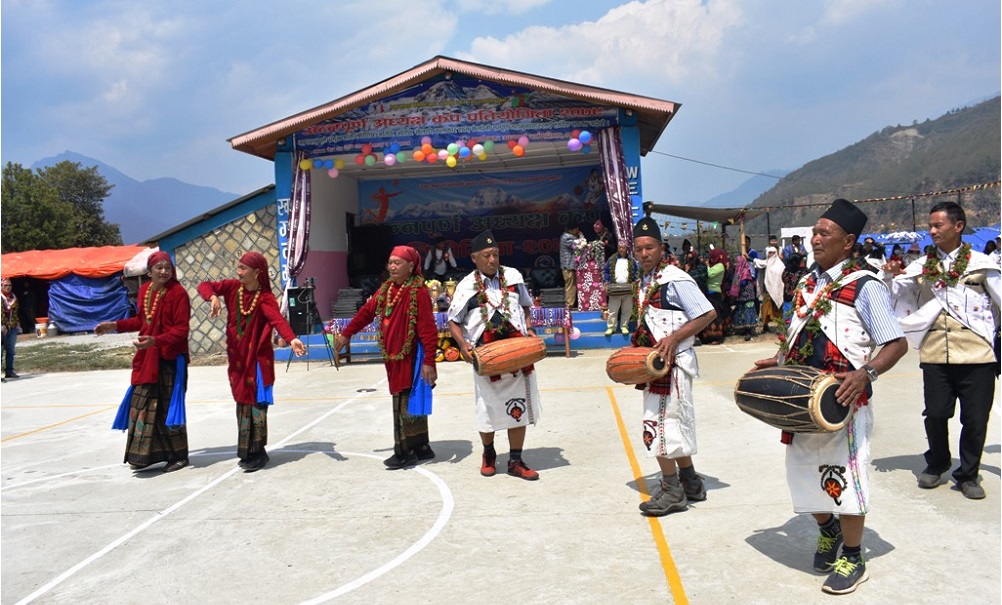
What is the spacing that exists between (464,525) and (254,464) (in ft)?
7.93

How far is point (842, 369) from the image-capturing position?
11.3ft

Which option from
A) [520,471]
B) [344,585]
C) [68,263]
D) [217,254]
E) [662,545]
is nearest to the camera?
[344,585]

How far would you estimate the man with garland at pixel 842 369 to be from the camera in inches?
131

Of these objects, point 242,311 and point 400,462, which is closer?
point 400,462

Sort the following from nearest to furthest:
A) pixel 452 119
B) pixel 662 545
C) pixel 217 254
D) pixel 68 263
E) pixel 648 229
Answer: pixel 662 545 < pixel 648 229 < pixel 452 119 < pixel 217 254 < pixel 68 263

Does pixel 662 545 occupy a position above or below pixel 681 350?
below

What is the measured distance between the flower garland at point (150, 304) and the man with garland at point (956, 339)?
5.84 meters

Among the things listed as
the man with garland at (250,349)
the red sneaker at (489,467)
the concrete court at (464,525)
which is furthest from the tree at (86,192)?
the red sneaker at (489,467)

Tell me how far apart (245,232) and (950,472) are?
1378cm

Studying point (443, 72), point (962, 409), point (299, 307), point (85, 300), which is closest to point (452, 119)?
point (443, 72)

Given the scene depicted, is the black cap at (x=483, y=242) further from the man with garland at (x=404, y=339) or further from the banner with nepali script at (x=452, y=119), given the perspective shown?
the banner with nepali script at (x=452, y=119)

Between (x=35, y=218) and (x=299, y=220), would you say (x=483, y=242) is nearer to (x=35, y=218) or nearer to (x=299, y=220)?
(x=299, y=220)

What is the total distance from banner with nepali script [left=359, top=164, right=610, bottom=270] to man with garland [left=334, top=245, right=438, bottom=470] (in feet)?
41.6

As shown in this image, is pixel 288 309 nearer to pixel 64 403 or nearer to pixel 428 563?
pixel 64 403
